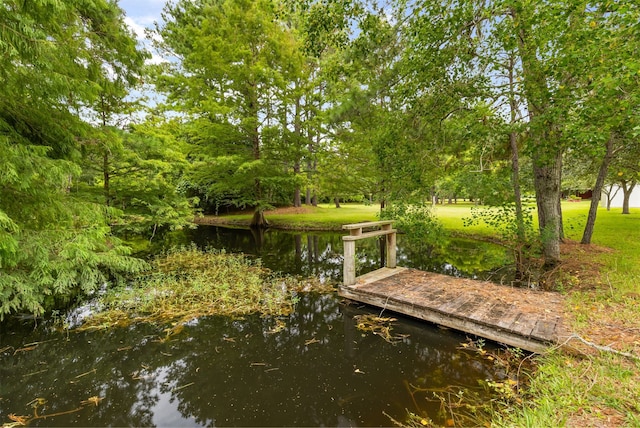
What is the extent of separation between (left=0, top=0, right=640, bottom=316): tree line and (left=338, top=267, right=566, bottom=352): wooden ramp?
2019mm

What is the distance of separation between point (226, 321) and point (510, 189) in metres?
6.64

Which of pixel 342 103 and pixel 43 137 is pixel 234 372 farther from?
pixel 342 103

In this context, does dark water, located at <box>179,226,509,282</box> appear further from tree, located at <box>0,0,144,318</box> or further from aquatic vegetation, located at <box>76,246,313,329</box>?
tree, located at <box>0,0,144,318</box>

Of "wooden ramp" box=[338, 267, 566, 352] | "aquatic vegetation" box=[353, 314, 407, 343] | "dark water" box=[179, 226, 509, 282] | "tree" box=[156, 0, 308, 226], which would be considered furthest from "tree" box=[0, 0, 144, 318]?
"tree" box=[156, 0, 308, 226]

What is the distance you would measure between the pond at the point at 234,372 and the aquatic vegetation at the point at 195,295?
0.35 metres

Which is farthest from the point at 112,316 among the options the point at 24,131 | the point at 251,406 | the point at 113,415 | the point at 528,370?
the point at 528,370

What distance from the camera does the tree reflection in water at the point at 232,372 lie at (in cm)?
293

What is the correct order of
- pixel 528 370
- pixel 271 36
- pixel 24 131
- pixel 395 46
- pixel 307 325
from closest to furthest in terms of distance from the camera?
pixel 528 370 → pixel 24 131 → pixel 307 325 → pixel 395 46 → pixel 271 36

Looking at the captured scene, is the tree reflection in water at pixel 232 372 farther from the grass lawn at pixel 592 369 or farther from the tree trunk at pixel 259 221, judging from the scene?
the tree trunk at pixel 259 221

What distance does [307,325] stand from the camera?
4.93 meters

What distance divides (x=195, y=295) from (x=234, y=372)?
2.82 meters

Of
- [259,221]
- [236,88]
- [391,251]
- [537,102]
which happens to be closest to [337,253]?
[391,251]

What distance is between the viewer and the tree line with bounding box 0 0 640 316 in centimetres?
367

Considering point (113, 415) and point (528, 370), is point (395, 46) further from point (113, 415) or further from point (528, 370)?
point (113, 415)
